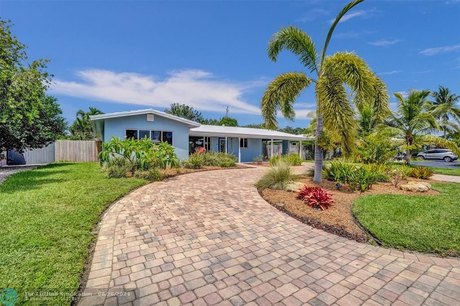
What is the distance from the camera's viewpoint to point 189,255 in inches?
146

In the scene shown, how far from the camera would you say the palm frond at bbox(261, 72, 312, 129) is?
9.63 m

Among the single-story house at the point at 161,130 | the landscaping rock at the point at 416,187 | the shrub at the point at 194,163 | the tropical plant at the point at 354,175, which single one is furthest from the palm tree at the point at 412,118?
the shrub at the point at 194,163

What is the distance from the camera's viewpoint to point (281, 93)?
967 cm

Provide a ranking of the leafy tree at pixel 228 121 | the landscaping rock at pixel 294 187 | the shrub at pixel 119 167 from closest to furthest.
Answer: the landscaping rock at pixel 294 187 < the shrub at pixel 119 167 < the leafy tree at pixel 228 121

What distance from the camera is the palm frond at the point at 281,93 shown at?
Result: 9.63 meters

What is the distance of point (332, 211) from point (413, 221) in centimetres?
170

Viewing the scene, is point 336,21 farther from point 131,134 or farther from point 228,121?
point 228,121

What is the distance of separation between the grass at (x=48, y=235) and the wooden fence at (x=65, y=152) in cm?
1230

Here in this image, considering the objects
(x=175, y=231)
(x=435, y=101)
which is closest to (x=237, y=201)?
(x=175, y=231)

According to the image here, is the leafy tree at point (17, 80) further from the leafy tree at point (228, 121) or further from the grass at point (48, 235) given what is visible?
the leafy tree at point (228, 121)

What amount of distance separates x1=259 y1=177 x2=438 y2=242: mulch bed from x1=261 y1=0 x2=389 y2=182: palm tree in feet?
6.28

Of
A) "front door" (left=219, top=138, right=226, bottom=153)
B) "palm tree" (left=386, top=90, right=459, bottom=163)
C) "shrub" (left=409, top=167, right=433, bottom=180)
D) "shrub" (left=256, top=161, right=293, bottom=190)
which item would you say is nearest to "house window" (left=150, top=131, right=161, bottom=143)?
"front door" (left=219, top=138, right=226, bottom=153)

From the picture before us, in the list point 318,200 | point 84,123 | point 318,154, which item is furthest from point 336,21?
point 84,123

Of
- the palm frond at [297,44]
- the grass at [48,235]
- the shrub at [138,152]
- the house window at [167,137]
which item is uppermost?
the palm frond at [297,44]
